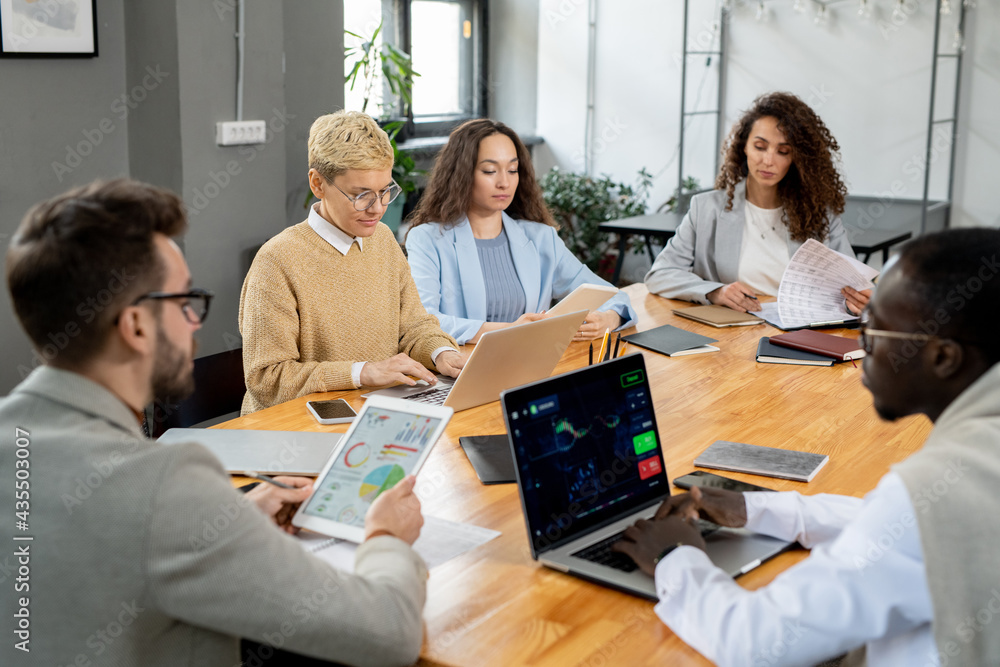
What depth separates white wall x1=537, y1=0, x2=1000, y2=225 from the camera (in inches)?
198

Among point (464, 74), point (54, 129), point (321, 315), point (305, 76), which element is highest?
point (464, 74)

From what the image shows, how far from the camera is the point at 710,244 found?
3.32 metres

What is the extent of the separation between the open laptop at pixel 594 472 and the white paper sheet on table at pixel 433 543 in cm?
13

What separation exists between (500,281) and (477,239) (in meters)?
0.15

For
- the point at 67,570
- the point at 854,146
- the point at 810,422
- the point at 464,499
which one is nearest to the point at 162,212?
the point at 67,570

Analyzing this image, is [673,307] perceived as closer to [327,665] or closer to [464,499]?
[464,499]

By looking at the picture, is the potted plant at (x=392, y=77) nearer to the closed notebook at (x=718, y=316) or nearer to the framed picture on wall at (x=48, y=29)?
the framed picture on wall at (x=48, y=29)

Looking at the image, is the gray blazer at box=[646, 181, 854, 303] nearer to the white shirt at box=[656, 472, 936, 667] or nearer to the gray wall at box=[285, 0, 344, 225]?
the gray wall at box=[285, 0, 344, 225]

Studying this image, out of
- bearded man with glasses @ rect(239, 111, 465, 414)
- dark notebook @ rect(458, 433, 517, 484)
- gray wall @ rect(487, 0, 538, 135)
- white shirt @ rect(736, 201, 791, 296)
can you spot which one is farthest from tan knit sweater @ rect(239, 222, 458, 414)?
gray wall @ rect(487, 0, 538, 135)

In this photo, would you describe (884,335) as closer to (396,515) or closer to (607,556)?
(607,556)

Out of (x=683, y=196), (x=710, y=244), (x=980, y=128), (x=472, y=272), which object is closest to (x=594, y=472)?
(x=472, y=272)

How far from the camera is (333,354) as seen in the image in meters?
2.32

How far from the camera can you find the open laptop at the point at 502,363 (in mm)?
1903

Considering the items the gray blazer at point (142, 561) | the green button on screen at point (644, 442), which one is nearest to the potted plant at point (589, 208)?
the green button on screen at point (644, 442)
